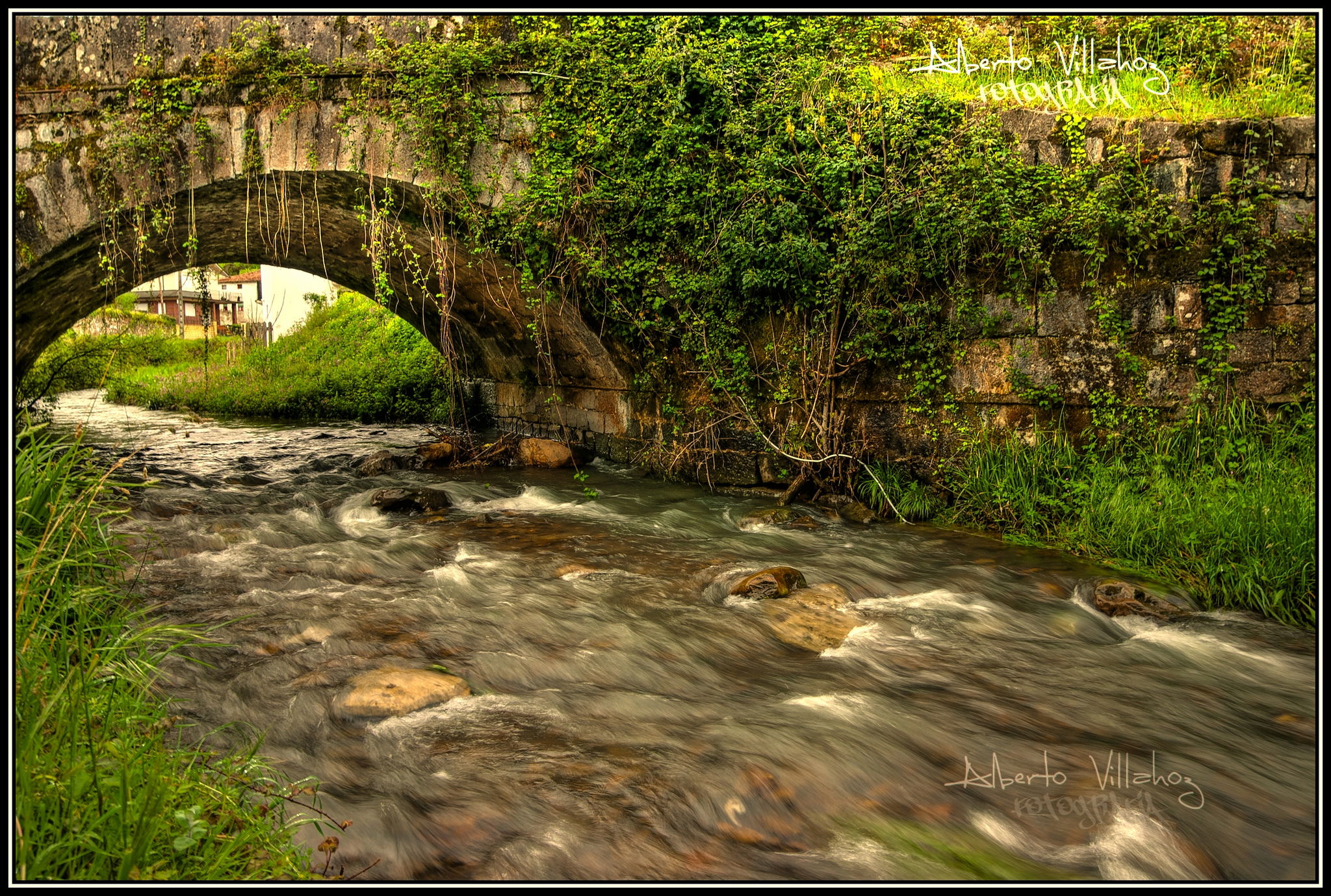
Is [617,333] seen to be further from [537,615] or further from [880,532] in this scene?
[537,615]

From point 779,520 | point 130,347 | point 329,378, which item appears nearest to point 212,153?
point 779,520

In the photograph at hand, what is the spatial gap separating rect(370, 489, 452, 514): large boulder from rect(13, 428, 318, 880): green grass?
3.99m

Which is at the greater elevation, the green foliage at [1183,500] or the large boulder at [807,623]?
the green foliage at [1183,500]

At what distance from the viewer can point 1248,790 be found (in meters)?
2.73

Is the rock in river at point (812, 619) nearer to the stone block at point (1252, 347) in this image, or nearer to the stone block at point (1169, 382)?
the stone block at point (1169, 382)

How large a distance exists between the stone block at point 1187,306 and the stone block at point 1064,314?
1.73 ft

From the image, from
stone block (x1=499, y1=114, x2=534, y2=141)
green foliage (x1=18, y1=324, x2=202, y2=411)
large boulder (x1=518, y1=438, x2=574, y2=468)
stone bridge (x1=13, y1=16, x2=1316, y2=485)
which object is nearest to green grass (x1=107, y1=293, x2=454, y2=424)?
green foliage (x1=18, y1=324, x2=202, y2=411)

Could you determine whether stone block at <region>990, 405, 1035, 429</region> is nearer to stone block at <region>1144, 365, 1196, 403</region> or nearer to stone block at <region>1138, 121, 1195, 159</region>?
stone block at <region>1144, 365, 1196, 403</region>

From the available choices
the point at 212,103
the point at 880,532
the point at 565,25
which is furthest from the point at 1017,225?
the point at 212,103

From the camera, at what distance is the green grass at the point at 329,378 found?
14.1 metres

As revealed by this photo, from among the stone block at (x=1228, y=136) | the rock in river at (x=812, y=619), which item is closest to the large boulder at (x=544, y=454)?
the rock in river at (x=812, y=619)

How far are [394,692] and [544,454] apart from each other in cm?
583

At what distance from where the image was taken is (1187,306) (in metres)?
5.35

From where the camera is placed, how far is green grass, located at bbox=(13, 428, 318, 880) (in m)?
1.76
